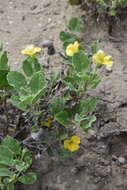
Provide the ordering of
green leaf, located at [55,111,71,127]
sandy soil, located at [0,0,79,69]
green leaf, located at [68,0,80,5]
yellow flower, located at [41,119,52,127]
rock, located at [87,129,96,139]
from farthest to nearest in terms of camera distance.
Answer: green leaf, located at [68,0,80,5] → sandy soil, located at [0,0,79,69] → rock, located at [87,129,96,139] → yellow flower, located at [41,119,52,127] → green leaf, located at [55,111,71,127]

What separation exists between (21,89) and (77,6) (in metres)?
1.33

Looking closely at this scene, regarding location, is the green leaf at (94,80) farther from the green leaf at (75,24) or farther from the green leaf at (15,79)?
the green leaf at (75,24)

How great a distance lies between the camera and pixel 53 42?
2.58 m

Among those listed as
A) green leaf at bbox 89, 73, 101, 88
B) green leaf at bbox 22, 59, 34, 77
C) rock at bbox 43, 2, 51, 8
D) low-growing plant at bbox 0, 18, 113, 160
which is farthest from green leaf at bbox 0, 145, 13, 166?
rock at bbox 43, 2, 51, 8

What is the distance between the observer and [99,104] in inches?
86.1

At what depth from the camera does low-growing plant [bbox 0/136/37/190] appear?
5.38 feet

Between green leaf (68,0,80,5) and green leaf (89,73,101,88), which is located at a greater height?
green leaf (68,0,80,5)

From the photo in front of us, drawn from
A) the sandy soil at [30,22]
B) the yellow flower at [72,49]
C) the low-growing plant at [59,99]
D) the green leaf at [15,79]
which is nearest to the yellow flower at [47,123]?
the low-growing plant at [59,99]

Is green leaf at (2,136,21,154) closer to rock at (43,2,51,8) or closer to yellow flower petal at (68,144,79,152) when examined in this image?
yellow flower petal at (68,144,79,152)

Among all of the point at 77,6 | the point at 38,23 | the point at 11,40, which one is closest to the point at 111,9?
the point at 77,6

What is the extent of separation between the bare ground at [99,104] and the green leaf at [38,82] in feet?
1.51

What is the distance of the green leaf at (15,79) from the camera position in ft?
5.55

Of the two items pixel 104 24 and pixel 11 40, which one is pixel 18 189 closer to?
pixel 11 40

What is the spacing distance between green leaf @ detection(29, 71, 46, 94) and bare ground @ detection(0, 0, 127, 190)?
0.46 meters
